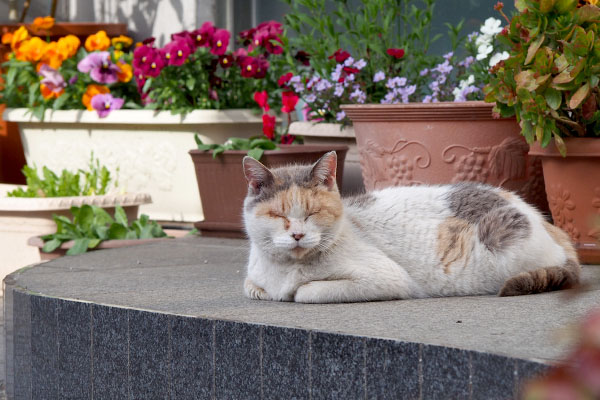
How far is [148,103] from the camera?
237 inches

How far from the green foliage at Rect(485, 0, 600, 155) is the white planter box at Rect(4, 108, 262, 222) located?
2.57 m

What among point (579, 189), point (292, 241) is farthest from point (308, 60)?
point (292, 241)

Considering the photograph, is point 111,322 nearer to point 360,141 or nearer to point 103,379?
point 103,379

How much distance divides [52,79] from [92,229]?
72.5 inches

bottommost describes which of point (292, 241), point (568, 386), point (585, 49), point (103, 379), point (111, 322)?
point (103, 379)

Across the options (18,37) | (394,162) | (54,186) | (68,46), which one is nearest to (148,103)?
(68,46)

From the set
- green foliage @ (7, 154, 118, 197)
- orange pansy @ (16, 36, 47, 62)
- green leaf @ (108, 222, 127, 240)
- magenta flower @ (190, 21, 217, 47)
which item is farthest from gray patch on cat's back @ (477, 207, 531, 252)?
orange pansy @ (16, 36, 47, 62)

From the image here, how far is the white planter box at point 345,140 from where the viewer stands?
4895mm

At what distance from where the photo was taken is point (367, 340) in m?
2.15

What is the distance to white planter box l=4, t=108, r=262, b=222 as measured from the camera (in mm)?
5656

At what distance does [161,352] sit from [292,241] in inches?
20.7

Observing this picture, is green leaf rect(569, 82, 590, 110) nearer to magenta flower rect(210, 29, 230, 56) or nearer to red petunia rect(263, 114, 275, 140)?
red petunia rect(263, 114, 275, 140)

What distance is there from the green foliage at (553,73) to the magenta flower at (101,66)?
11.4 feet

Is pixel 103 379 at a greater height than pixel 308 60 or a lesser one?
lesser
